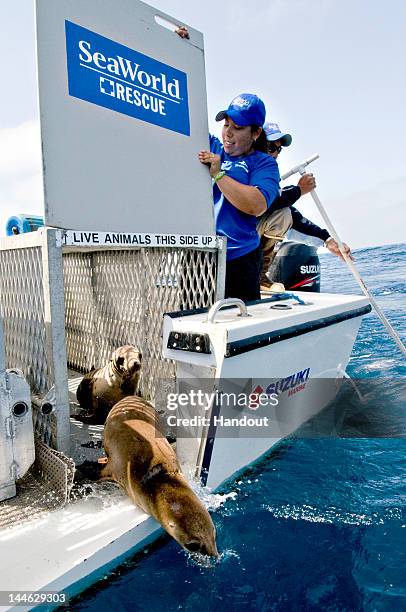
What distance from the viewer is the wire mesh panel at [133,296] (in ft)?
11.4

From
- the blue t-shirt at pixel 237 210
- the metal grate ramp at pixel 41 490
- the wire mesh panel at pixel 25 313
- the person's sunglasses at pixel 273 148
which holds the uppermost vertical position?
the person's sunglasses at pixel 273 148

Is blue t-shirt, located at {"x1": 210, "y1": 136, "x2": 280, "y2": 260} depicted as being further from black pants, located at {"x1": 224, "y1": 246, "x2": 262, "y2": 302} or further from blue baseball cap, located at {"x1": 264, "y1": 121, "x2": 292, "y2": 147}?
blue baseball cap, located at {"x1": 264, "y1": 121, "x2": 292, "y2": 147}

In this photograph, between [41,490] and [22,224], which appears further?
[22,224]

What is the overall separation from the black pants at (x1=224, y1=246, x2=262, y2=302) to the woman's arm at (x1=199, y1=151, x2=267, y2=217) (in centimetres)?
61

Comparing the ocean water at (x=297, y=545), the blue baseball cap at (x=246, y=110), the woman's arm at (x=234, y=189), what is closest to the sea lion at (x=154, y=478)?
the ocean water at (x=297, y=545)

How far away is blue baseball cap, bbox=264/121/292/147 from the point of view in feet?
15.3

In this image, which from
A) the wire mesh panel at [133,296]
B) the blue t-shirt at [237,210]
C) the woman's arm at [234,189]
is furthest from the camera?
the wire mesh panel at [133,296]

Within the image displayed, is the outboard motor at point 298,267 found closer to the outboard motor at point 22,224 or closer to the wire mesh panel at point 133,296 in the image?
the wire mesh panel at point 133,296

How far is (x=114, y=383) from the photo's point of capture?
3287 millimetres

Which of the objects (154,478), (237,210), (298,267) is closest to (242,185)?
(237,210)

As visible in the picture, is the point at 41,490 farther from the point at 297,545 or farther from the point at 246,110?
the point at 246,110

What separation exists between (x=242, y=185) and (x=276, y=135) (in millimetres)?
1958

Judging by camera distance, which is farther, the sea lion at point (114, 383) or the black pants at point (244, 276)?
the black pants at point (244, 276)

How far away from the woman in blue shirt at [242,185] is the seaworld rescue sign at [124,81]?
0.38m
